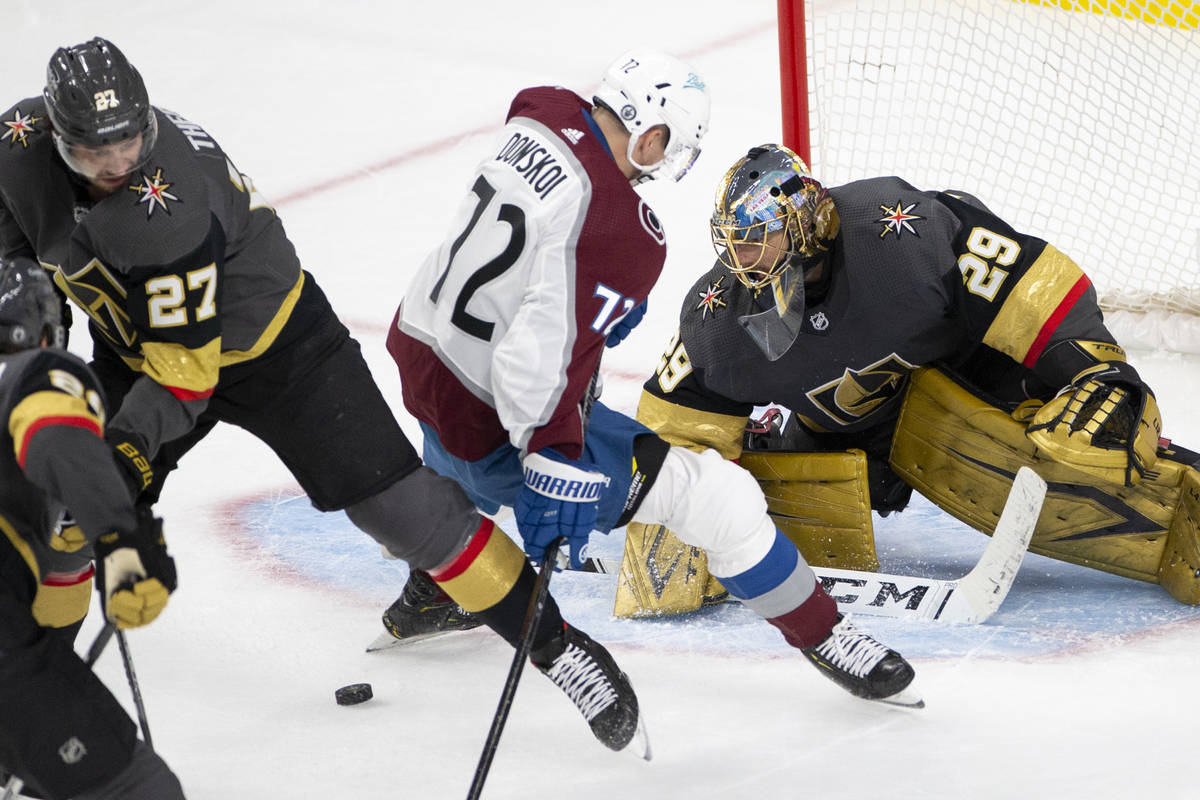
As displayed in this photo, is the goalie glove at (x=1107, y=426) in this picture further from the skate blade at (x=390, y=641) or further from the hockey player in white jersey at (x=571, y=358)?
the skate blade at (x=390, y=641)

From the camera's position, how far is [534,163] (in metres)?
2.35

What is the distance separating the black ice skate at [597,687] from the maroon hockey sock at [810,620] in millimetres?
311

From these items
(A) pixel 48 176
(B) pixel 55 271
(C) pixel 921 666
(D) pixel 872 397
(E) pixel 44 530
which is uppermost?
(A) pixel 48 176

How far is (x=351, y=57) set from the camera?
22.8 feet

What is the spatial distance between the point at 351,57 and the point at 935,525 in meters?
4.50

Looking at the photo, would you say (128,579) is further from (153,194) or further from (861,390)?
(861,390)

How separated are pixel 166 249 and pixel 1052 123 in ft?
11.6

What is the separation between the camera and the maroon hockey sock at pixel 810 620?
8.38 ft

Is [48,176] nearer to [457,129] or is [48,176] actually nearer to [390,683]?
[390,683]

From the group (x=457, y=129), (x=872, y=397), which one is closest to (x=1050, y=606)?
(x=872, y=397)

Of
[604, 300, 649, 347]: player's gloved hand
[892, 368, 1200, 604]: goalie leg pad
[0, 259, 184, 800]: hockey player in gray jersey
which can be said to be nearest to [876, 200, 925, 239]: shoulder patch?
[892, 368, 1200, 604]: goalie leg pad

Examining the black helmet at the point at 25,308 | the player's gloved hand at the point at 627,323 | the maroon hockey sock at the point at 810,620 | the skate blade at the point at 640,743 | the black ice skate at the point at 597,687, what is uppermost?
the black helmet at the point at 25,308

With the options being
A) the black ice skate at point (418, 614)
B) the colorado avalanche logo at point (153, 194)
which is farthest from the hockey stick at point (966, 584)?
the colorado avalanche logo at point (153, 194)

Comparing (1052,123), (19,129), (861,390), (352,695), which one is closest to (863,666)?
(861,390)
